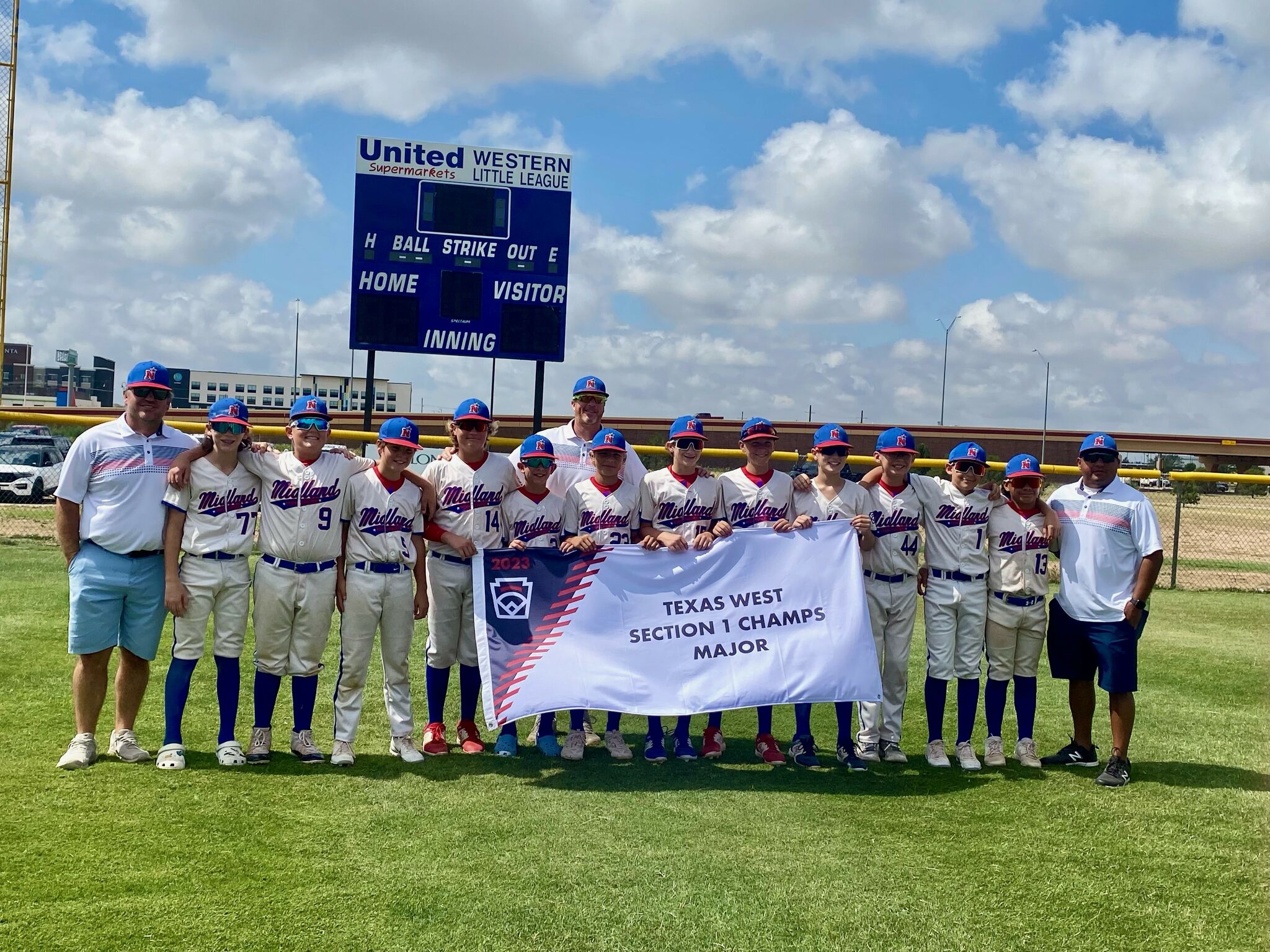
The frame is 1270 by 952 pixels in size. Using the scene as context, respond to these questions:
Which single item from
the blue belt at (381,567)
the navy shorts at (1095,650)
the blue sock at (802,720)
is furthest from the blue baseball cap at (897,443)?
the blue belt at (381,567)

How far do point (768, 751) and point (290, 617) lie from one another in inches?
109

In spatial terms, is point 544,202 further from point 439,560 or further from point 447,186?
point 439,560

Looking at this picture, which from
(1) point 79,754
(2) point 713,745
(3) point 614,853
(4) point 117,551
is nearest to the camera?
(3) point 614,853

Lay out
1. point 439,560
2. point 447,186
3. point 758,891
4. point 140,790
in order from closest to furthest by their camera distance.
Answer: point 758,891 < point 140,790 < point 439,560 < point 447,186

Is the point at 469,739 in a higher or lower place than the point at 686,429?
lower

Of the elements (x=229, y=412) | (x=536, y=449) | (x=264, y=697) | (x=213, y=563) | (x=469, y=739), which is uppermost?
(x=229, y=412)

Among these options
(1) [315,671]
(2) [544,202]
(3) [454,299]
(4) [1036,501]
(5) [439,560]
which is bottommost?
(1) [315,671]

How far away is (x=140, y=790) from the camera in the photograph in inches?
185

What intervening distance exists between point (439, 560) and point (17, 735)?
2431mm

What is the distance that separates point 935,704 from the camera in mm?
5855

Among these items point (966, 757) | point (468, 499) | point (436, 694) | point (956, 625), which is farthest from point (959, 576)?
point (436, 694)

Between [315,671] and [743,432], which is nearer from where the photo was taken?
[315,671]

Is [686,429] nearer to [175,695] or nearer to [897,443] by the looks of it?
[897,443]

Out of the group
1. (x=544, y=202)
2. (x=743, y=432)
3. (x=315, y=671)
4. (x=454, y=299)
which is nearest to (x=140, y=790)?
(x=315, y=671)
